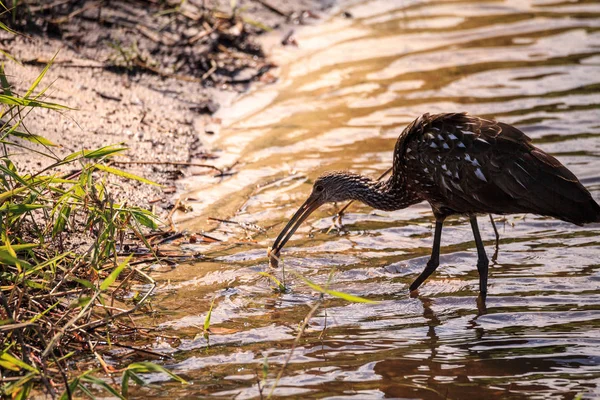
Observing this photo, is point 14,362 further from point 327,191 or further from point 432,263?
point 327,191

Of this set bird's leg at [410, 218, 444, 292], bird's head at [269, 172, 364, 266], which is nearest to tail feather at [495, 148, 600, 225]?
bird's leg at [410, 218, 444, 292]

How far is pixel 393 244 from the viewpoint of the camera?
718 centimetres

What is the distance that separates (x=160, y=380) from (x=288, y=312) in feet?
4.17

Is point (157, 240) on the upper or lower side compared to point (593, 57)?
lower

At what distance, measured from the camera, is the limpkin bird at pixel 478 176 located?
5824 mm

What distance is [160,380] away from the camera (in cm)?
492

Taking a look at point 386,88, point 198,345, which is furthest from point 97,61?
point 198,345

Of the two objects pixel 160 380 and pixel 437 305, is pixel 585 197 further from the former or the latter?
pixel 160 380

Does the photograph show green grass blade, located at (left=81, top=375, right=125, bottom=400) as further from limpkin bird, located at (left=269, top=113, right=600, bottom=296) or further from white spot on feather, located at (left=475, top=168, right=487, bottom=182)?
white spot on feather, located at (left=475, top=168, right=487, bottom=182)

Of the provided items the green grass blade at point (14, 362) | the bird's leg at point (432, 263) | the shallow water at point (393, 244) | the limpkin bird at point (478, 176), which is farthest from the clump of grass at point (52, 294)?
the bird's leg at point (432, 263)

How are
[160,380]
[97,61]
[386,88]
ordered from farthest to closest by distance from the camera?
[386,88] < [97,61] < [160,380]

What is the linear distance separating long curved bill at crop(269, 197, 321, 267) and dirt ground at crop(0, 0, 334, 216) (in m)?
1.15

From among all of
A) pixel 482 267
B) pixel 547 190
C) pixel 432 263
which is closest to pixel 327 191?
Answer: pixel 432 263

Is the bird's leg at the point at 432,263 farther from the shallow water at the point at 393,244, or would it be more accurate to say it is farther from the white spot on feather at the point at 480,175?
the white spot on feather at the point at 480,175
